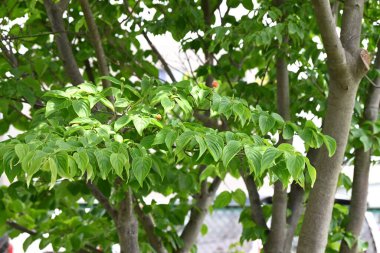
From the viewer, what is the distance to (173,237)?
3.87 meters

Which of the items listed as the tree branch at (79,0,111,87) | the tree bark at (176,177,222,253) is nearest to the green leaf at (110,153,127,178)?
the tree branch at (79,0,111,87)

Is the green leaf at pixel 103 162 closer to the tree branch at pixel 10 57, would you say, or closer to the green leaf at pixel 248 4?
the green leaf at pixel 248 4

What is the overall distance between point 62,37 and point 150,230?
1234 millimetres

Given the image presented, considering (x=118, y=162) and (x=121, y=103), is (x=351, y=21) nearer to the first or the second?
(x=121, y=103)

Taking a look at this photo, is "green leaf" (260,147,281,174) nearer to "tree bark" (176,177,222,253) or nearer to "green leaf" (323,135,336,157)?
"green leaf" (323,135,336,157)

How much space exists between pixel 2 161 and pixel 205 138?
600mm

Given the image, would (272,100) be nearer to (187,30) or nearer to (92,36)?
(187,30)

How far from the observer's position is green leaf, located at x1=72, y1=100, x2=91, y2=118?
2.08 metres

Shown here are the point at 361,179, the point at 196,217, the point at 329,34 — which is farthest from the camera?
the point at 196,217

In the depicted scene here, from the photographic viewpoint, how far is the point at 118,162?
185 cm

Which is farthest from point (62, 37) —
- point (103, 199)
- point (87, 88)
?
point (87, 88)

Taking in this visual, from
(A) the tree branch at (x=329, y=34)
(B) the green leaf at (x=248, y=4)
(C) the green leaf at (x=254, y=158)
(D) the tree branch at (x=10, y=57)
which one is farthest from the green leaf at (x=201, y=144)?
(D) the tree branch at (x=10, y=57)

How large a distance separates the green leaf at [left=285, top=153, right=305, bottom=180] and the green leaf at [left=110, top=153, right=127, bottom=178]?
0.47 metres

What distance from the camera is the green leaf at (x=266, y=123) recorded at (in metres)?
2.29
